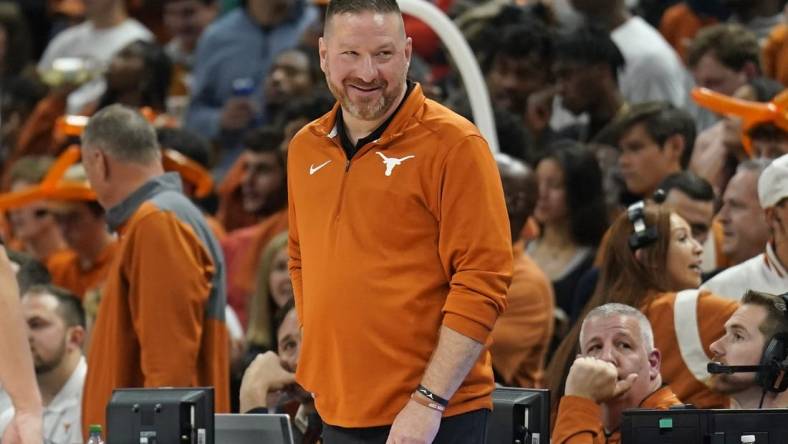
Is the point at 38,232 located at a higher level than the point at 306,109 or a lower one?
lower

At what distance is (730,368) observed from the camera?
597 cm

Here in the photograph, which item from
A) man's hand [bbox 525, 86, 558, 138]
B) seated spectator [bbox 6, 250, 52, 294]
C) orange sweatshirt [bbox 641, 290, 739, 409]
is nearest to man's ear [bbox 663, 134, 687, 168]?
man's hand [bbox 525, 86, 558, 138]

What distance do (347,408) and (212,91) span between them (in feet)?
23.6

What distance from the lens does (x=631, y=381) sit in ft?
20.1

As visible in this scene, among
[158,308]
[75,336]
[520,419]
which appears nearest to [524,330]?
[158,308]

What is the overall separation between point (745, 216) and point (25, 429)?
11.6 ft

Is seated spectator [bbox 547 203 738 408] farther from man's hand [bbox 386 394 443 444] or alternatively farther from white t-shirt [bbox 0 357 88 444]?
man's hand [bbox 386 394 443 444]

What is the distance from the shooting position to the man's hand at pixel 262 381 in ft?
22.7

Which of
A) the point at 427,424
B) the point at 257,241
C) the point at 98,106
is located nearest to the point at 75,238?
the point at 257,241

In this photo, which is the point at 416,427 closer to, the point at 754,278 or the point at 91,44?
the point at 754,278

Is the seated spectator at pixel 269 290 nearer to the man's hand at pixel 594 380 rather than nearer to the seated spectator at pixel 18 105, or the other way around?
the man's hand at pixel 594 380

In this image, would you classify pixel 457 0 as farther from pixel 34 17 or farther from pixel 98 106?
pixel 34 17

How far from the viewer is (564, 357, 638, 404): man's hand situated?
6035mm

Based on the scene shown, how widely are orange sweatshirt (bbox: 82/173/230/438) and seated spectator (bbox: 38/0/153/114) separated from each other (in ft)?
18.0
